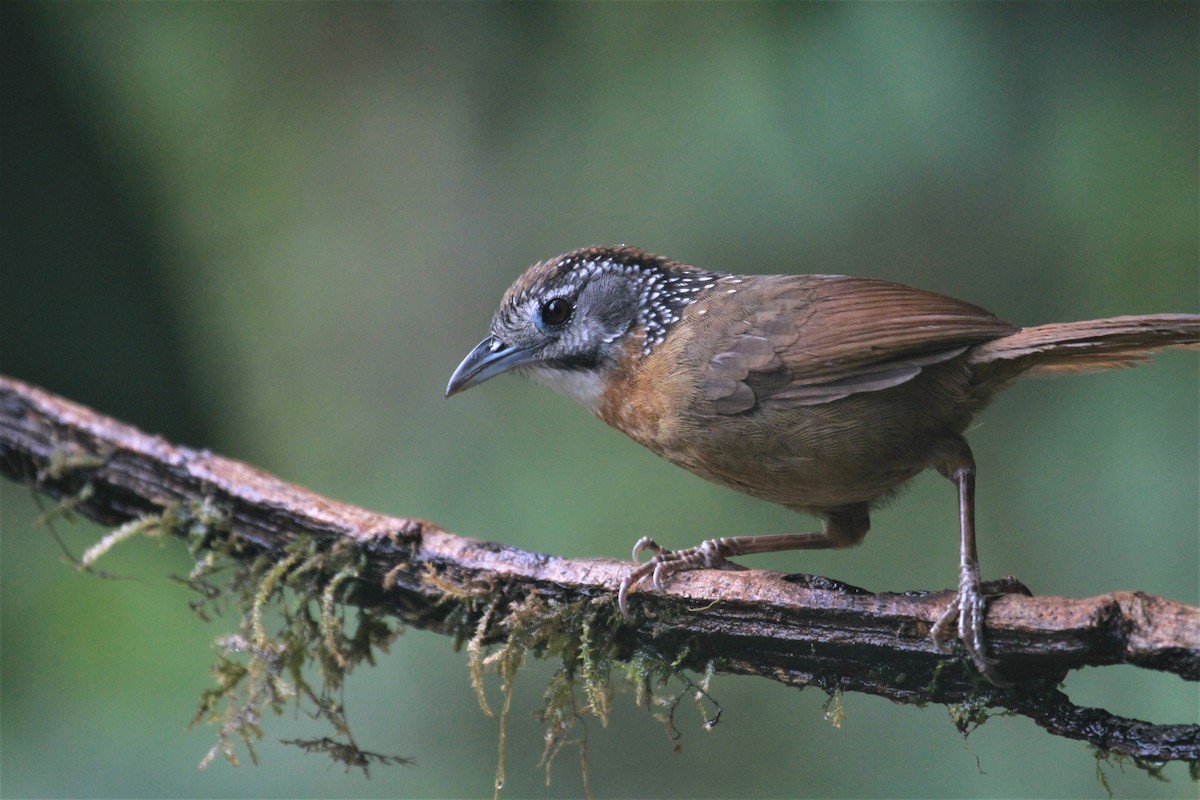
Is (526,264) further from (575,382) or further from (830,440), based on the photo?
(830,440)

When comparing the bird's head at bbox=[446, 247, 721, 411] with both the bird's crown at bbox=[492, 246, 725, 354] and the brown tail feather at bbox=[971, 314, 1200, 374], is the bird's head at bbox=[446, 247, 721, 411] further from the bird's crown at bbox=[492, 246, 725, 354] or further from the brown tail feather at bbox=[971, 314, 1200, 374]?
the brown tail feather at bbox=[971, 314, 1200, 374]

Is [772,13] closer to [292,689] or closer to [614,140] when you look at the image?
[614,140]

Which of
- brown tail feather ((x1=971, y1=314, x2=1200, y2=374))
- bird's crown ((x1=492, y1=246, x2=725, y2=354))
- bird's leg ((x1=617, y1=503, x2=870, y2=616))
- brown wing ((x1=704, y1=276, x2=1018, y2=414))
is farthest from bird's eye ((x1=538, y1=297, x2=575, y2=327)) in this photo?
brown tail feather ((x1=971, y1=314, x2=1200, y2=374))

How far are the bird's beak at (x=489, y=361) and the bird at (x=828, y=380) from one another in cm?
34

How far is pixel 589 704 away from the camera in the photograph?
2.71m

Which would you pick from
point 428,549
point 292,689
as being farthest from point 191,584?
point 428,549

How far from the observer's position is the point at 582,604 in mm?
2688

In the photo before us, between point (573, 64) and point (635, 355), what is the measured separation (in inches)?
114

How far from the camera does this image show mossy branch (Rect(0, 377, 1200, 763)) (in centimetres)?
212

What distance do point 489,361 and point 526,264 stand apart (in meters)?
2.56

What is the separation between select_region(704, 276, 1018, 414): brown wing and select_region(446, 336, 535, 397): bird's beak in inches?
28.7

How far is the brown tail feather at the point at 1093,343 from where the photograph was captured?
7.73 feet

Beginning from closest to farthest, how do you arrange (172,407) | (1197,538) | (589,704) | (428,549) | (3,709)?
(589,704) → (428,549) → (1197,538) → (3,709) → (172,407)

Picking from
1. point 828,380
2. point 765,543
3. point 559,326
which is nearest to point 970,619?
point 828,380
